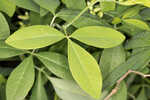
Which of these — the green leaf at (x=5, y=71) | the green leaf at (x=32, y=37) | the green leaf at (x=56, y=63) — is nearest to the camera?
the green leaf at (x=32, y=37)

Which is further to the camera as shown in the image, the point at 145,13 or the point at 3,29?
the point at 145,13

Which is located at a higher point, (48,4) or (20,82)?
(48,4)

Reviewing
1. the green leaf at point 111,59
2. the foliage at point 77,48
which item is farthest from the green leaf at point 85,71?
the green leaf at point 111,59

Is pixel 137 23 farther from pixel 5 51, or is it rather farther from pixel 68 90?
pixel 5 51

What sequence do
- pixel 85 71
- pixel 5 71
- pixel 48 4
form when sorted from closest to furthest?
pixel 85 71
pixel 48 4
pixel 5 71

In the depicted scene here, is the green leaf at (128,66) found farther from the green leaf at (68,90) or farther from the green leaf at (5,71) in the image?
the green leaf at (5,71)

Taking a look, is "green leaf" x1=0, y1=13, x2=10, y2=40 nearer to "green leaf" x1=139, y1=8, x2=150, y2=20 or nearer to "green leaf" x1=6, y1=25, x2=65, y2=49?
"green leaf" x1=6, y1=25, x2=65, y2=49

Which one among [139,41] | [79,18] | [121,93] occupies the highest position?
[79,18]

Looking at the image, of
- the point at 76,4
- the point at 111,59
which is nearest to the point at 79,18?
the point at 76,4
